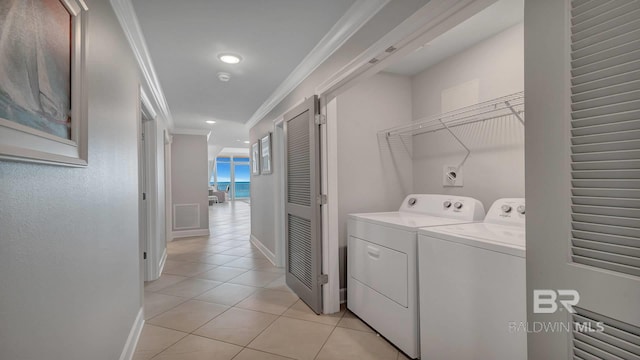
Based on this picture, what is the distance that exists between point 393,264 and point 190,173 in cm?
505

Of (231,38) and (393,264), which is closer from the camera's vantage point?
(393,264)

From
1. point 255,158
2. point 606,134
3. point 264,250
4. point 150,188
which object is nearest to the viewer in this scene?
point 606,134

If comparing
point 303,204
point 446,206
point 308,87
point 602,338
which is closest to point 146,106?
point 308,87

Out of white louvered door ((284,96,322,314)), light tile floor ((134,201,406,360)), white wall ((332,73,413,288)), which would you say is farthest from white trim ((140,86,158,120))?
light tile floor ((134,201,406,360))

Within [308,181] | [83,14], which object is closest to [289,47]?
[308,181]

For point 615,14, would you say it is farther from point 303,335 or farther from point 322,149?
point 303,335

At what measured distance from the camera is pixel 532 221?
2.97 ft

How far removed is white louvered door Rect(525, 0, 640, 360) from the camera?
2.33 ft

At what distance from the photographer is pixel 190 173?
19.1 feet

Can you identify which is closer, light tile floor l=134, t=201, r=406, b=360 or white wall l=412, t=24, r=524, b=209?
light tile floor l=134, t=201, r=406, b=360

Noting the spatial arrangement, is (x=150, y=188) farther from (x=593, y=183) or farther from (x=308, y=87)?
(x=593, y=183)

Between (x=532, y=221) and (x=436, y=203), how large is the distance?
148 centimetres

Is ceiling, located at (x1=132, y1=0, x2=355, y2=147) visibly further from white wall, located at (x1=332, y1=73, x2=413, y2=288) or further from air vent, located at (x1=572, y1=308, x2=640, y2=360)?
air vent, located at (x1=572, y1=308, x2=640, y2=360)

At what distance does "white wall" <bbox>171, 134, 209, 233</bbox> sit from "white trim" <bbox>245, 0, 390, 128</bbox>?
10.3 ft
